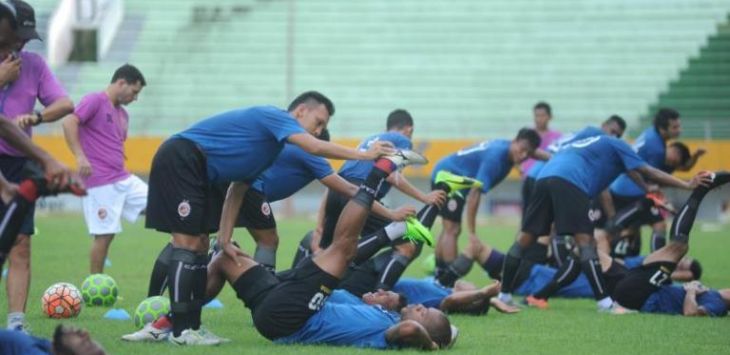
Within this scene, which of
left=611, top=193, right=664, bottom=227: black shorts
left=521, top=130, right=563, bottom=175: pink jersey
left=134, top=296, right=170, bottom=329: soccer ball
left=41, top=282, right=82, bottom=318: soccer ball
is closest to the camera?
left=134, top=296, right=170, bottom=329: soccer ball

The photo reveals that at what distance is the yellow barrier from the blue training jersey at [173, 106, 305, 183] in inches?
878

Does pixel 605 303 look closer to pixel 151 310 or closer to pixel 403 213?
pixel 403 213

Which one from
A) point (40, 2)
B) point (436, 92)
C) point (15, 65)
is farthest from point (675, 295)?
point (40, 2)

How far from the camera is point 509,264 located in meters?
13.9

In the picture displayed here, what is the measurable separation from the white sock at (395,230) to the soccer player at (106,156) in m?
4.13

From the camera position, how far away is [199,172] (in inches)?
368

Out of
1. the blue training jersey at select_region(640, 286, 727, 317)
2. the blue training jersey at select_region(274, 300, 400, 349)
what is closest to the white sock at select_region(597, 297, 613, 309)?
the blue training jersey at select_region(640, 286, 727, 317)

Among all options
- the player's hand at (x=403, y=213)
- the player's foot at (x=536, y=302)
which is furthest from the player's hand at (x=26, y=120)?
the player's foot at (x=536, y=302)

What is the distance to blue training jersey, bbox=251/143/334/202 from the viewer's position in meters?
11.2

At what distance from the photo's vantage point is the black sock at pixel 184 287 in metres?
9.06

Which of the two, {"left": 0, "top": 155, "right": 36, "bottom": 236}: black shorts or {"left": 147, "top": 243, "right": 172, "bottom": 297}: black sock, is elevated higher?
{"left": 0, "top": 155, "right": 36, "bottom": 236}: black shorts

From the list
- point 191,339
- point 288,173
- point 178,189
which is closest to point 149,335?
point 191,339

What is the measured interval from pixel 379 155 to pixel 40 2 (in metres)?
33.4

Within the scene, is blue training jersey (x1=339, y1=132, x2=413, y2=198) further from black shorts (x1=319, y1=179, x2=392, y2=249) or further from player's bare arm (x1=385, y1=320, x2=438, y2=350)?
player's bare arm (x1=385, y1=320, x2=438, y2=350)
